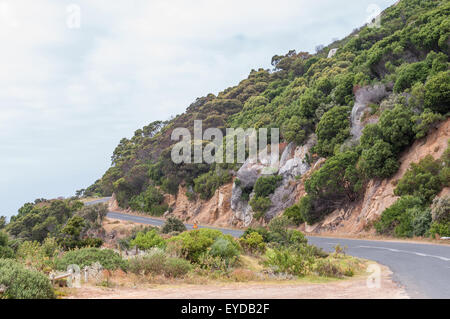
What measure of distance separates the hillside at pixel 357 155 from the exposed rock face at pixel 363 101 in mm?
82

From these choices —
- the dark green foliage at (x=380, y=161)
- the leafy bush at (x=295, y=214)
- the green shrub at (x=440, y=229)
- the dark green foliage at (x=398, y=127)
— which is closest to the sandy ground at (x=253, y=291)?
the green shrub at (x=440, y=229)

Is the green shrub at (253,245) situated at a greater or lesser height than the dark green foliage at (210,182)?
lesser

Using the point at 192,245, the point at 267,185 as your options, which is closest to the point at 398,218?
the point at 192,245

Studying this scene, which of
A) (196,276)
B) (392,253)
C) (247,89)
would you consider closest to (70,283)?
(196,276)

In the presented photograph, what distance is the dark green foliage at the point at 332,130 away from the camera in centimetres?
3203

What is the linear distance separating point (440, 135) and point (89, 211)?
Result: 32428 mm

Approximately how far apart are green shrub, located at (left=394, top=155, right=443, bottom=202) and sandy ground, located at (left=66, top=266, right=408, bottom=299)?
1378 centimetres

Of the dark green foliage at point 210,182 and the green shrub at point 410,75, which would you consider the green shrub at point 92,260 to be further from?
the dark green foliage at point 210,182

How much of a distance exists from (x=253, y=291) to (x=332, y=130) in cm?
2628

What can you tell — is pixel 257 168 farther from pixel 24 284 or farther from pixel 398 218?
pixel 24 284

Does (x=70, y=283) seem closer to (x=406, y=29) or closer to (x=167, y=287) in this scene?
(x=167, y=287)

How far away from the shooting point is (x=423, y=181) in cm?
2184

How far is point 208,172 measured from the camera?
49.9 m

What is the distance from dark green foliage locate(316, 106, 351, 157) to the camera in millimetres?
32031
